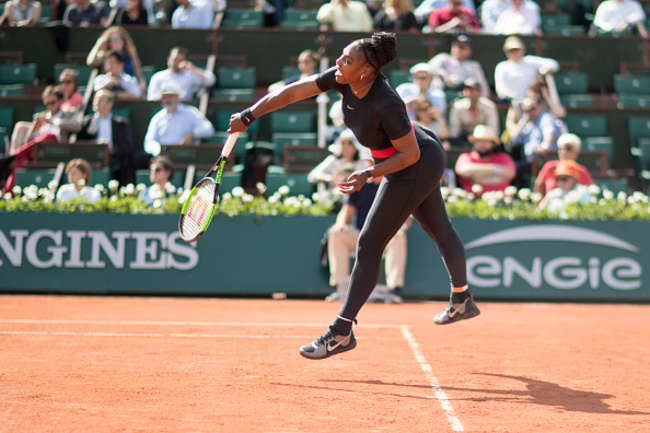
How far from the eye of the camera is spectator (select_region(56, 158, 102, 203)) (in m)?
9.79

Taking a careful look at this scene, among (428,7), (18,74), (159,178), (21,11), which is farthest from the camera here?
(21,11)

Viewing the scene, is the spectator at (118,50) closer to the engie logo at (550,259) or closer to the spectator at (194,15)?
the spectator at (194,15)

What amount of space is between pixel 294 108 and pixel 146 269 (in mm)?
3579

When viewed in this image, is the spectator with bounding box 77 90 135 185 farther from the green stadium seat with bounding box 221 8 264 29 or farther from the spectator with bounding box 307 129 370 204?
the green stadium seat with bounding box 221 8 264 29

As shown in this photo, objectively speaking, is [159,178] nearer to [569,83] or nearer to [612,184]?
[612,184]

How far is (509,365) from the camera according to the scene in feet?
18.0

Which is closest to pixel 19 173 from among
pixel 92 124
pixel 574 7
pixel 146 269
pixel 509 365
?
pixel 92 124

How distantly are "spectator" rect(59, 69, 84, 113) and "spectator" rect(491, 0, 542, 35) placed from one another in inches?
251

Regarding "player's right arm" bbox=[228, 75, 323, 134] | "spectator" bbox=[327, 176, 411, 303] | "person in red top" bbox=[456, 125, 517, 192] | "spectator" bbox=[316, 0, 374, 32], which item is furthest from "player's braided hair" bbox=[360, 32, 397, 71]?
"spectator" bbox=[316, 0, 374, 32]

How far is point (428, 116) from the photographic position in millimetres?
10734

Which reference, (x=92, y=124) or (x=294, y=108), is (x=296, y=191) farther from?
(x=92, y=124)

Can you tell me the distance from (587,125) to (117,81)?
6492 mm

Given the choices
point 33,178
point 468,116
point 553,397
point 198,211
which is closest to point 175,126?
point 33,178

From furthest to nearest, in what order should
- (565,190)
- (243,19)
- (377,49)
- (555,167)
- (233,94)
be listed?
(243,19) → (233,94) → (555,167) → (565,190) → (377,49)
